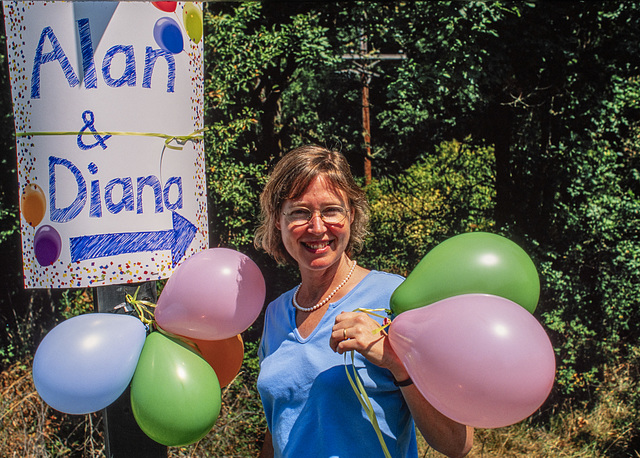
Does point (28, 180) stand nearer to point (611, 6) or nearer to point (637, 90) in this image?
point (611, 6)

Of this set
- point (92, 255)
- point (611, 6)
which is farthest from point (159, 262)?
point (611, 6)

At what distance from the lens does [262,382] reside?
1630mm

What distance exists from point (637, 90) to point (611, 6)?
71 centimetres

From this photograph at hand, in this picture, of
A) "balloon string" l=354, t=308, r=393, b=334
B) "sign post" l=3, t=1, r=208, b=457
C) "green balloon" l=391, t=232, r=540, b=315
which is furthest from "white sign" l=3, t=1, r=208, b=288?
"green balloon" l=391, t=232, r=540, b=315

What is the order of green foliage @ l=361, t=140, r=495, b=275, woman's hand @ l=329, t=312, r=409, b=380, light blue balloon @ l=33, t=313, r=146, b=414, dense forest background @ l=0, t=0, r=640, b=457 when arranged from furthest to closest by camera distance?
green foliage @ l=361, t=140, r=495, b=275 < dense forest background @ l=0, t=0, r=640, b=457 < light blue balloon @ l=33, t=313, r=146, b=414 < woman's hand @ l=329, t=312, r=409, b=380

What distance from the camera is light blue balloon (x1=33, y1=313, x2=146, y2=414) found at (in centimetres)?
142

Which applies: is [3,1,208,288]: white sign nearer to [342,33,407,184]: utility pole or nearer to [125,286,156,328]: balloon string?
[125,286,156,328]: balloon string

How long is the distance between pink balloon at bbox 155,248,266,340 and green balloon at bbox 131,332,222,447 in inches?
3.2

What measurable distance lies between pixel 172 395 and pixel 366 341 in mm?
549

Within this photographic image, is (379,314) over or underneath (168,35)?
underneath

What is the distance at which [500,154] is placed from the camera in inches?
179

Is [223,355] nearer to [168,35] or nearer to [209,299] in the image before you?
[209,299]

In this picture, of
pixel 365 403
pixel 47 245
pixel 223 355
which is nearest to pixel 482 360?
pixel 365 403

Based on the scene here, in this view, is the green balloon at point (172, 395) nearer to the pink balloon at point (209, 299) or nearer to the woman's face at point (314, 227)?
the pink balloon at point (209, 299)
